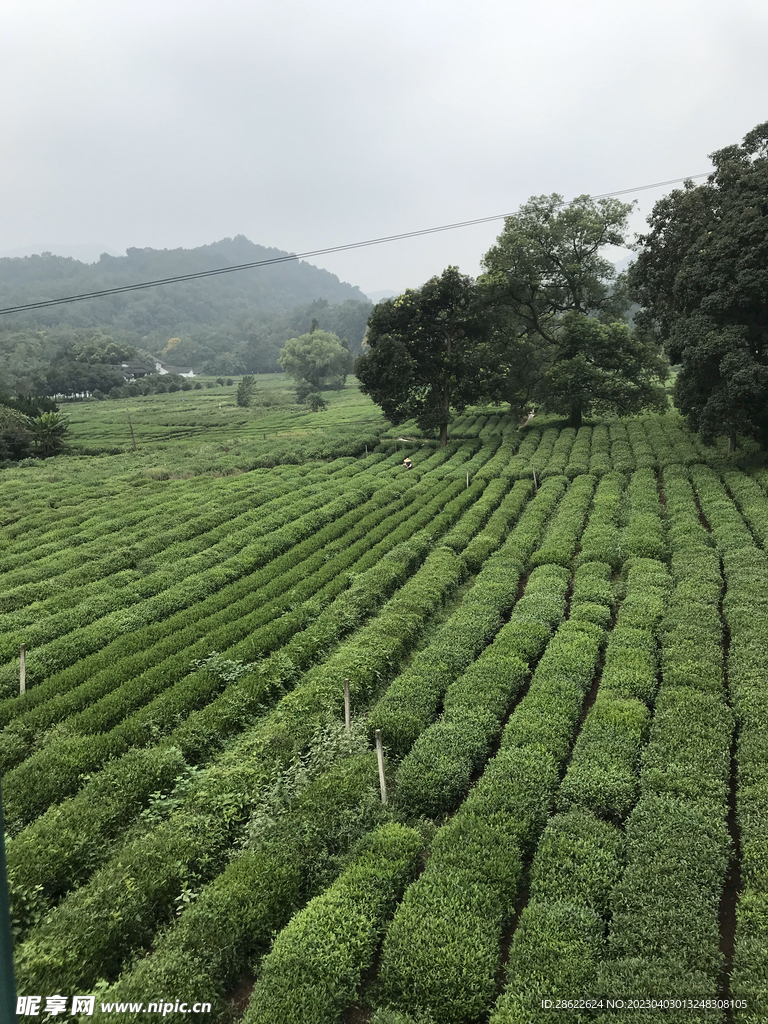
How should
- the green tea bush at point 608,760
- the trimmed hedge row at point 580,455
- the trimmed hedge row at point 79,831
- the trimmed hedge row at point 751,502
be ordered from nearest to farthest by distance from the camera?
the trimmed hedge row at point 79,831 < the green tea bush at point 608,760 < the trimmed hedge row at point 751,502 < the trimmed hedge row at point 580,455

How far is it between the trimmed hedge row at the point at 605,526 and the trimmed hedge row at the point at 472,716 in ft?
13.7

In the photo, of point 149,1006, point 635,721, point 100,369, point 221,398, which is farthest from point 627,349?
point 100,369

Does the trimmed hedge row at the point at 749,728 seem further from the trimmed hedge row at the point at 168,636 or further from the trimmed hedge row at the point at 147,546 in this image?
the trimmed hedge row at the point at 147,546

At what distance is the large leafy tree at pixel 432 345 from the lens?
4184 centimetres

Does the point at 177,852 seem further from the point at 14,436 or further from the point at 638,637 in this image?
the point at 14,436

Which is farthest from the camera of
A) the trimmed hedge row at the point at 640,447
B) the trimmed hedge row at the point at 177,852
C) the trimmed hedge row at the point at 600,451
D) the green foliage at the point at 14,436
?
the green foliage at the point at 14,436

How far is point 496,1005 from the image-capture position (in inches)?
262

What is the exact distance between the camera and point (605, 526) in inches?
912

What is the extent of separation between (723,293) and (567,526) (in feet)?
46.9

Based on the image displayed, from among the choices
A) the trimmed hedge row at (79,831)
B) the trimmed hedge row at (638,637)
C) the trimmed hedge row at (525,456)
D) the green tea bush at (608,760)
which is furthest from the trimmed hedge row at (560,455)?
the trimmed hedge row at (79,831)

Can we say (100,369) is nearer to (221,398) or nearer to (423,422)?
(221,398)

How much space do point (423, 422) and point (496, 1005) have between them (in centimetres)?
3981

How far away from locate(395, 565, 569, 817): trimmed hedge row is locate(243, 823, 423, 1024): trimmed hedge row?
55.4 inches

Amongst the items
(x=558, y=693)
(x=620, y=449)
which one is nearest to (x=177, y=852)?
(x=558, y=693)
